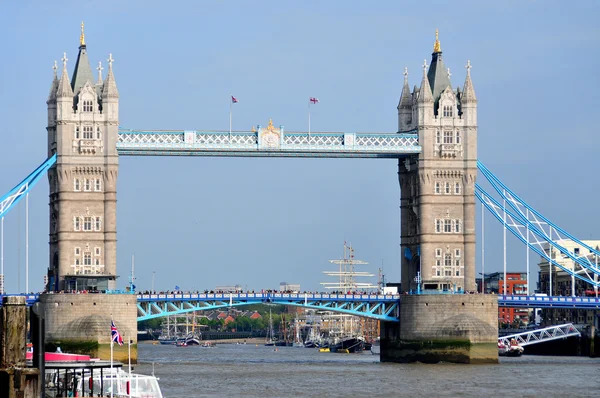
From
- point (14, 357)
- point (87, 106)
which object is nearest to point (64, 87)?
point (87, 106)

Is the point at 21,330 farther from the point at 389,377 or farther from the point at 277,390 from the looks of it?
the point at 389,377

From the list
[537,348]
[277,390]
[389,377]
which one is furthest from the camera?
[537,348]

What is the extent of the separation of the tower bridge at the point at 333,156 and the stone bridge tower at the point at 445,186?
0.27 ft

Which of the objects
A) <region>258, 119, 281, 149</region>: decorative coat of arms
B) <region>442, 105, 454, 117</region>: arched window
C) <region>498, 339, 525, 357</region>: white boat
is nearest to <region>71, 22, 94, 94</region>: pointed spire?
<region>258, 119, 281, 149</region>: decorative coat of arms

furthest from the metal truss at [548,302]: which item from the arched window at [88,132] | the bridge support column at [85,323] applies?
the arched window at [88,132]

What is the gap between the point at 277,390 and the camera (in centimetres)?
8488

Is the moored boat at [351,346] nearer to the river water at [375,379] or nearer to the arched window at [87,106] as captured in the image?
the river water at [375,379]

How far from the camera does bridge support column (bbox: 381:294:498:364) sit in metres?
116

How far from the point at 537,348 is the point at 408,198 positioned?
33.7 meters

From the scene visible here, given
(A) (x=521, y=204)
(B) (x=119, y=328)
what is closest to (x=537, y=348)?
(A) (x=521, y=204)

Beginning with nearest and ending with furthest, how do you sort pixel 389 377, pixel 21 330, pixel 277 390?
1. pixel 21 330
2. pixel 277 390
3. pixel 389 377

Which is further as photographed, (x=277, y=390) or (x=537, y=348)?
(x=537, y=348)

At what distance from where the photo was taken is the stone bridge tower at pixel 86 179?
117 m

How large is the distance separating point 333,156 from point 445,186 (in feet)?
31.6
